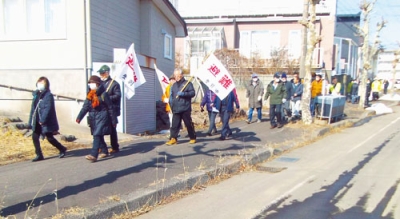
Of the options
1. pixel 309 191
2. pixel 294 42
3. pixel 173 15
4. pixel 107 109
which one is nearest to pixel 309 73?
pixel 309 191

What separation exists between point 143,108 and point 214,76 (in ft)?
Result: 12.5

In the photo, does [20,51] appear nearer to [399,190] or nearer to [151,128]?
[151,128]

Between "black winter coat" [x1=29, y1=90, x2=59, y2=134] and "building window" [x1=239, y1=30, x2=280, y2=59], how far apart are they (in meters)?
17.8

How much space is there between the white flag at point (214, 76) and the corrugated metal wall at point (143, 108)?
3118 mm

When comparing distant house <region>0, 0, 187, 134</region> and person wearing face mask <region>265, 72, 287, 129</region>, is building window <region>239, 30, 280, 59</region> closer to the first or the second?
person wearing face mask <region>265, 72, 287, 129</region>

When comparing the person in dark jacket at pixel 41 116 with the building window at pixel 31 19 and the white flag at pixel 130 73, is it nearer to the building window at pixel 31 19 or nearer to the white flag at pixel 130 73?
the white flag at pixel 130 73

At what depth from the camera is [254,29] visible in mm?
23828

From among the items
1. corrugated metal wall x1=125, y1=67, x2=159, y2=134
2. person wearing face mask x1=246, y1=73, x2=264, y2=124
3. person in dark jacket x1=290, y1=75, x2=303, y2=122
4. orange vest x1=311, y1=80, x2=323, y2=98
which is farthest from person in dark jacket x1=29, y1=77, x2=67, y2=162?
orange vest x1=311, y1=80, x2=323, y2=98

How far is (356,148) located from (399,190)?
11.6ft

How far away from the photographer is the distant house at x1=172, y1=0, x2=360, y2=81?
22344 millimetres

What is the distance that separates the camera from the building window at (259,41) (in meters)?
22.9

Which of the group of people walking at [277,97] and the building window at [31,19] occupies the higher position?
the building window at [31,19]

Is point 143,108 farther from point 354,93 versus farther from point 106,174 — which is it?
point 354,93

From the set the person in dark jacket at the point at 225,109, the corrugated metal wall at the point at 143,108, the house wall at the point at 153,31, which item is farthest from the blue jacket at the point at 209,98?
the house wall at the point at 153,31
